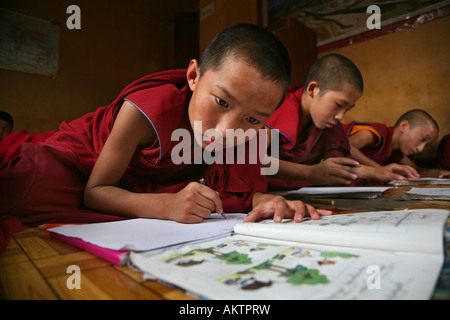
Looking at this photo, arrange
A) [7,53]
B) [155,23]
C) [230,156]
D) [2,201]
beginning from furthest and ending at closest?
[155,23] → [7,53] → [230,156] → [2,201]

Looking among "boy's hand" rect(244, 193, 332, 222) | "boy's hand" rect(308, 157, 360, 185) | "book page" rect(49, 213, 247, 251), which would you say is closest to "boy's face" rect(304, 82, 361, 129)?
"boy's hand" rect(308, 157, 360, 185)

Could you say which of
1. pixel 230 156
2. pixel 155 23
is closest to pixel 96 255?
pixel 230 156

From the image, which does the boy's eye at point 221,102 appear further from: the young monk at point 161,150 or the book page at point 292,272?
the book page at point 292,272

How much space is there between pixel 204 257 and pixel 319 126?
1.17m

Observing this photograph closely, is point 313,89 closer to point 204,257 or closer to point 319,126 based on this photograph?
point 319,126

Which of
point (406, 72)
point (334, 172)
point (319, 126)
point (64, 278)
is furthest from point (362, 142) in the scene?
point (64, 278)

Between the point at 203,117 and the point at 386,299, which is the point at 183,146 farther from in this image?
the point at 386,299

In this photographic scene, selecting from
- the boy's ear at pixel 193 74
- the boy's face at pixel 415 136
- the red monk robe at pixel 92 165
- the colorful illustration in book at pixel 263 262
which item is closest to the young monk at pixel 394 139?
the boy's face at pixel 415 136

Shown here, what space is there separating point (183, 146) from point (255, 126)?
0.68 feet

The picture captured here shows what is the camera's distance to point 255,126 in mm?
649

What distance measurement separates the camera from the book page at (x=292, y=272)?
20cm

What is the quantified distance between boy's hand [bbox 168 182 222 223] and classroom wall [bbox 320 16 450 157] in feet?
7.39

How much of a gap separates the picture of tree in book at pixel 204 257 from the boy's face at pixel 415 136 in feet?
6.76

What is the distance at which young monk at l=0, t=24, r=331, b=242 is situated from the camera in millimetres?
542
